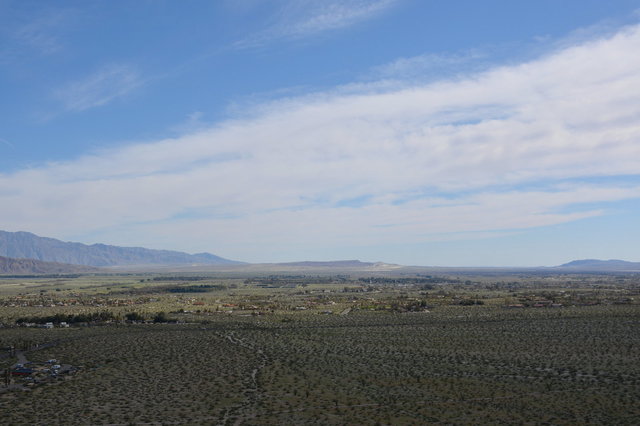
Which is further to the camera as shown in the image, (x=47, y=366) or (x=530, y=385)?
(x=47, y=366)

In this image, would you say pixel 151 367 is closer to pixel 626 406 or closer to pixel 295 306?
pixel 626 406

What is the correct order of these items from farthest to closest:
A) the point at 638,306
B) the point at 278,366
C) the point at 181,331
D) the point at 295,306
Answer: the point at 295,306 < the point at 638,306 < the point at 181,331 < the point at 278,366

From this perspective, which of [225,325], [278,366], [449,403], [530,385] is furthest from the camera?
[225,325]

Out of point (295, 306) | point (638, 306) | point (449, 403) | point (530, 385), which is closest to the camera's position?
point (449, 403)

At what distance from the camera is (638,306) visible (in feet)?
227

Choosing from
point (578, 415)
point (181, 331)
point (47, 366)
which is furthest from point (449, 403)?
point (181, 331)

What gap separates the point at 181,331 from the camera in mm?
53531

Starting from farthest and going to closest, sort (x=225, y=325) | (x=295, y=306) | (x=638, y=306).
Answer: (x=295, y=306) < (x=638, y=306) < (x=225, y=325)

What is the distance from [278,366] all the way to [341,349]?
7488 mm

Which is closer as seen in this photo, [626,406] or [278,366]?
[626,406]

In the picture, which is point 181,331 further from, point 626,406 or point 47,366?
point 626,406

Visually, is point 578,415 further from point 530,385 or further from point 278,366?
point 278,366

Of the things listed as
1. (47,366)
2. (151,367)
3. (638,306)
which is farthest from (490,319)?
(47,366)

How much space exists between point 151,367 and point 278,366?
8.47 metres
